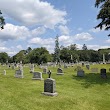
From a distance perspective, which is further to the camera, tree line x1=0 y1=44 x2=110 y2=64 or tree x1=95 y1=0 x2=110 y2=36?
tree line x1=0 y1=44 x2=110 y2=64

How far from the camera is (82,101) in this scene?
14922mm

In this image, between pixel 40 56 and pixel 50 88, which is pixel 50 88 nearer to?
pixel 50 88

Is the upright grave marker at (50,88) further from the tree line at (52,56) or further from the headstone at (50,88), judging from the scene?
the tree line at (52,56)

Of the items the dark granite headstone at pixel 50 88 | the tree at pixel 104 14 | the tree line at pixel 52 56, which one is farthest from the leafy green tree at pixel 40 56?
the dark granite headstone at pixel 50 88

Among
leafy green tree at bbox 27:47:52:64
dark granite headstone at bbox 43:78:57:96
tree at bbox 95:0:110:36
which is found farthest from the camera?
leafy green tree at bbox 27:47:52:64

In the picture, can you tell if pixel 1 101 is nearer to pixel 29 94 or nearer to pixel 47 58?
pixel 29 94

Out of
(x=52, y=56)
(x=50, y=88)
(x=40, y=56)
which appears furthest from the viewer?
(x=52, y=56)

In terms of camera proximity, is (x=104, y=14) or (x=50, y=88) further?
(x=104, y=14)

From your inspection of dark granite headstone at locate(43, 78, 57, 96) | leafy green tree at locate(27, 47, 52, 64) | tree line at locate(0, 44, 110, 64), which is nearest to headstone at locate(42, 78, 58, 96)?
dark granite headstone at locate(43, 78, 57, 96)

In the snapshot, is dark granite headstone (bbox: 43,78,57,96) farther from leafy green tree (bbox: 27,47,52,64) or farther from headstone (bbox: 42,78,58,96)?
leafy green tree (bbox: 27,47,52,64)

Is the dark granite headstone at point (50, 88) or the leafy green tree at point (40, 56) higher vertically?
the leafy green tree at point (40, 56)

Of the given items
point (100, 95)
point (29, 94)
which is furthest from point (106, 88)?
point (29, 94)

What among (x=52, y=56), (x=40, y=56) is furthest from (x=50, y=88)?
(x=52, y=56)

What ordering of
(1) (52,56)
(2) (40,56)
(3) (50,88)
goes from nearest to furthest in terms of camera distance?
(3) (50,88) < (2) (40,56) < (1) (52,56)
